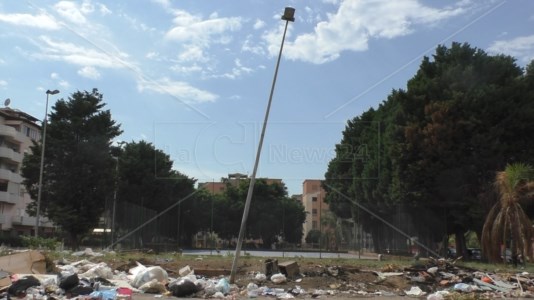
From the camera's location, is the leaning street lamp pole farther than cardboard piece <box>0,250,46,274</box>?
Yes

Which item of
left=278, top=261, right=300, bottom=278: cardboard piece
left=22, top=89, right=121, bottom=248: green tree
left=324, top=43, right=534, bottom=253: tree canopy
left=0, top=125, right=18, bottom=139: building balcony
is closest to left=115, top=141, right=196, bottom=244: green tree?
left=22, top=89, right=121, bottom=248: green tree

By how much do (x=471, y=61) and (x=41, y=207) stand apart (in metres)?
35.3

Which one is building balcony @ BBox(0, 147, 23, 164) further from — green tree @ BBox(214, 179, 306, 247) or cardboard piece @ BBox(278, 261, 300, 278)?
cardboard piece @ BBox(278, 261, 300, 278)

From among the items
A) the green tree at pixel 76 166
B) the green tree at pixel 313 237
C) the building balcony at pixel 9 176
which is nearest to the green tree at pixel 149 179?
the green tree at pixel 76 166

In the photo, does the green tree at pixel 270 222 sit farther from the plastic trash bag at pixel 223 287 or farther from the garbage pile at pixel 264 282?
the plastic trash bag at pixel 223 287

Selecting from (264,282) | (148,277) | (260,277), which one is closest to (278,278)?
(264,282)

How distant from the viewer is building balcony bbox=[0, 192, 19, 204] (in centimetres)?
6769

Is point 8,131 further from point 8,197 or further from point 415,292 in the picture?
point 415,292

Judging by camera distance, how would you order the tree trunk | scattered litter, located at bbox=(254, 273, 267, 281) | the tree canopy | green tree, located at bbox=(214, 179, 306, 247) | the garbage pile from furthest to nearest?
green tree, located at bbox=(214, 179, 306, 247) → the tree trunk → the tree canopy → scattered litter, located at bbox=(254, 273, 267, 281) → the garbage pile

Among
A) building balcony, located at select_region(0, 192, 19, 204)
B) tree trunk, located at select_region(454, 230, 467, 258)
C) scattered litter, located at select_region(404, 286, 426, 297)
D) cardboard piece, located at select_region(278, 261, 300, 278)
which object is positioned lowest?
scattered litter, located at select_region(404, 286, 426, 297)

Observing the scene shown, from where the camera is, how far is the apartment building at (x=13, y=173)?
69.1 m

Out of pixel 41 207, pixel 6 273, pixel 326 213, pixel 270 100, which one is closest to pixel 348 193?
pixel 326 213

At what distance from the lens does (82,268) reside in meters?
17.6

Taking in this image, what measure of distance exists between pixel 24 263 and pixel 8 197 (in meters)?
58.6
